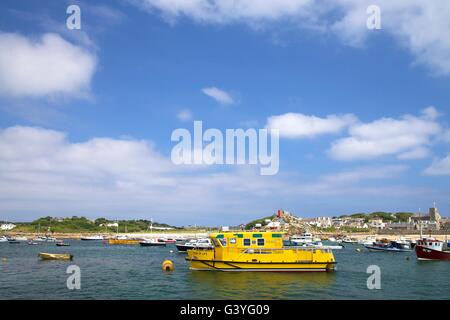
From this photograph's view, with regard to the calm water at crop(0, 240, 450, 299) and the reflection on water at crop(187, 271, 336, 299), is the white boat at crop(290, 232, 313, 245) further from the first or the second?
the reflection on water at crop(187, 271, 336, 299)

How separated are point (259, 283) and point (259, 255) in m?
5.81

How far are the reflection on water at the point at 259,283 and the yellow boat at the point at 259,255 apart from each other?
678mm

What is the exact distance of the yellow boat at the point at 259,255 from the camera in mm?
41312

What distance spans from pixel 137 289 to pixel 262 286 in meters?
10.6

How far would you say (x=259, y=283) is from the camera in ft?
117

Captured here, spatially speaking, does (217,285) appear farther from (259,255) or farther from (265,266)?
(265,266)

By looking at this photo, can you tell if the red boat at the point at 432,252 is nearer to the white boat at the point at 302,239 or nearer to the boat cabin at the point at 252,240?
the boat cabin at the point at 252,240

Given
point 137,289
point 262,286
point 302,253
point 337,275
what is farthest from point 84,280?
point 337,275

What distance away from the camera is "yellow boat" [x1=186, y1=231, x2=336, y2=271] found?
136 ft

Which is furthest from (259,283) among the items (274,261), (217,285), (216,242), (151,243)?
(151,243)

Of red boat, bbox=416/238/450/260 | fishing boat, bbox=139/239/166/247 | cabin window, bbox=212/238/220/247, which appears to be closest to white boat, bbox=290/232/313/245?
fishing boat, bbox=139/239/166/247

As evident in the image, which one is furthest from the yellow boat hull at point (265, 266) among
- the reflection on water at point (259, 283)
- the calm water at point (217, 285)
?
the calm water at point (217, 285)

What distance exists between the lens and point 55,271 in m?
47.9
